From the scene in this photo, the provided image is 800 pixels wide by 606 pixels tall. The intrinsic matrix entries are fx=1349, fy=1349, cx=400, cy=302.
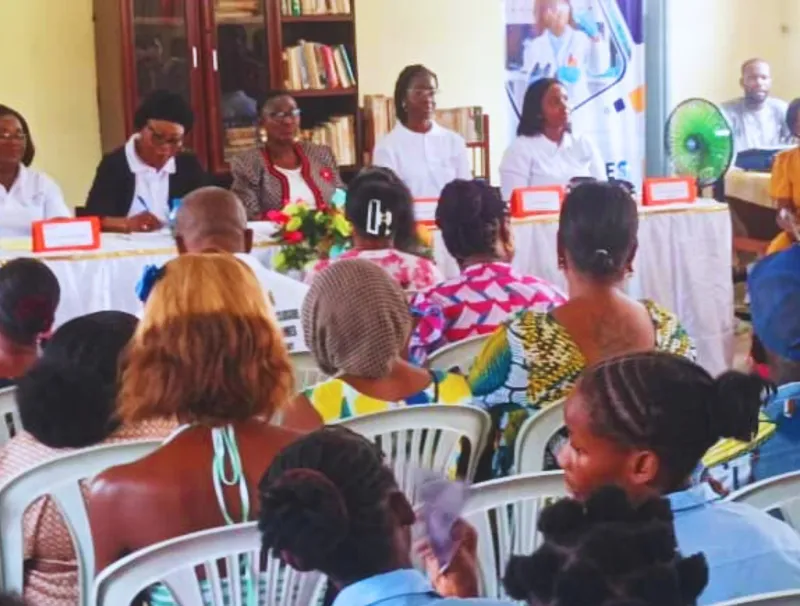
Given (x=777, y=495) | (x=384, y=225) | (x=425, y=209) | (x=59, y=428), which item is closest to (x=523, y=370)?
(x=777, y=495)

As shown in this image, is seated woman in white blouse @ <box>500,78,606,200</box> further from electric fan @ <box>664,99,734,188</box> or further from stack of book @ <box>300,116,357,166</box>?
stack of book @ <box>300,116,357,166</box>

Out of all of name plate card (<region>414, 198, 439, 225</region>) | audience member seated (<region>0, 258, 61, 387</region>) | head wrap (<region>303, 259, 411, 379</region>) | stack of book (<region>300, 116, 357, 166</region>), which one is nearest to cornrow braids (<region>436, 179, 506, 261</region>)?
head wrap (<region>303, 259, 411, 379</region>)

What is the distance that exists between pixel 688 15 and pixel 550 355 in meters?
6.27

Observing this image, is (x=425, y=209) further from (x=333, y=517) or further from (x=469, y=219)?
(x=333, y=517)

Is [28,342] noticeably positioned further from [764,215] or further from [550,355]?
[764,215]

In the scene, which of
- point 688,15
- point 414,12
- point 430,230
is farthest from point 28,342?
point 688,15

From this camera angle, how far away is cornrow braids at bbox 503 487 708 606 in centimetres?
102

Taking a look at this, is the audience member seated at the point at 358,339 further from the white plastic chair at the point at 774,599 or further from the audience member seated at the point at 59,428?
the white plastic chair at the point at 774,599

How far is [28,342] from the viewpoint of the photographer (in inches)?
110

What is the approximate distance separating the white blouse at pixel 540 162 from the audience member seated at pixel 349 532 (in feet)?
14.8

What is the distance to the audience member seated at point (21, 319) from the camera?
9.07 ft

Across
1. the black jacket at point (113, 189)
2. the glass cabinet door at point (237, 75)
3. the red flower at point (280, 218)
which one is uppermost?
the glass cabinet door at point (237, 75)

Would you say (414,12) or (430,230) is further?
(414,12)

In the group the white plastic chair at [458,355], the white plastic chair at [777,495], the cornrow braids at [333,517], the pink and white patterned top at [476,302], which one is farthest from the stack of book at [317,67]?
the cornrow braids at [333,517]
